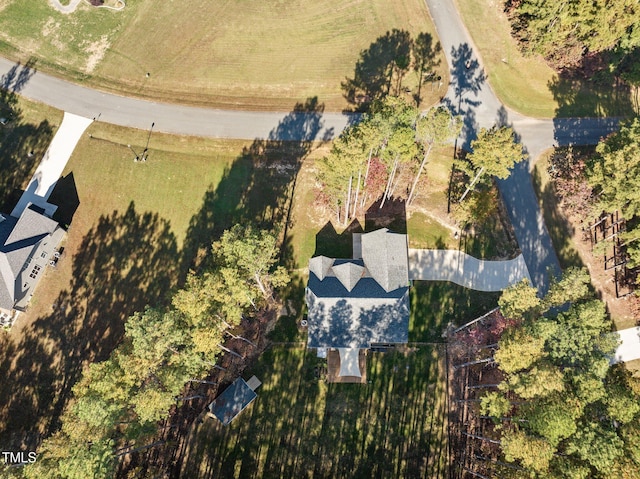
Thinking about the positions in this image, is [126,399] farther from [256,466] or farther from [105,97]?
[105,97]

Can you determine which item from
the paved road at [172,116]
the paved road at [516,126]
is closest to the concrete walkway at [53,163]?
the paved road at [172,116]

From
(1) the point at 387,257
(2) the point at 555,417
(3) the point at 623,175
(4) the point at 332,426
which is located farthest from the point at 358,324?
(3) the point at 623,175

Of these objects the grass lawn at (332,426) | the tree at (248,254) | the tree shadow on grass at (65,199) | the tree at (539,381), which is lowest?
the grass lawn at (332,426)

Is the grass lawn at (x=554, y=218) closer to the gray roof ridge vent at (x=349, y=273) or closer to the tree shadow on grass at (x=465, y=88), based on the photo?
the tree shadow on grass at (x=465, y=88)

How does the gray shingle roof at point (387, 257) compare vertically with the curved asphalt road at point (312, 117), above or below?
below

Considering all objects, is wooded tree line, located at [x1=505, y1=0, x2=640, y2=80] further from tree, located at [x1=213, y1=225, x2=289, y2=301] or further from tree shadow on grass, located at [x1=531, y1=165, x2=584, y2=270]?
tree, located at [x1=213, y1=225, x2=289, y2=301]

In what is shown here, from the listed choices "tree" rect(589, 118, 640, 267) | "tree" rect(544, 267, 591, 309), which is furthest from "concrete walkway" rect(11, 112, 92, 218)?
"tree" rect(589, 118, 640, 267)

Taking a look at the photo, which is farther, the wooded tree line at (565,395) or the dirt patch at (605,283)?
the dirt patch at (605,283)
